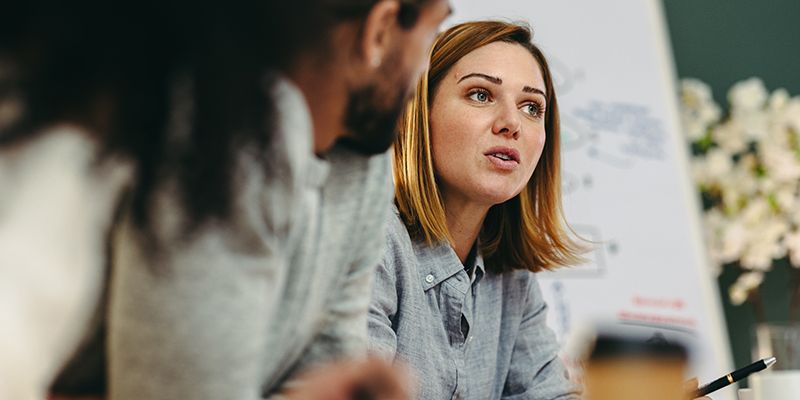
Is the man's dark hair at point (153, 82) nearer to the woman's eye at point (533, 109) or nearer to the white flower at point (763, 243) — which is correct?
the woman's eye at point (533, 109)

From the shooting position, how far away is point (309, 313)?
53 cm

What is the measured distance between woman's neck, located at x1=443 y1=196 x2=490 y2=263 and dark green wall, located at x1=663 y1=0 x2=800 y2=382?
4.55 ft

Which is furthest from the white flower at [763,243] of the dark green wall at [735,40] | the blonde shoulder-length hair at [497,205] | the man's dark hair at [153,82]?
the man's dark hair at [153,82]

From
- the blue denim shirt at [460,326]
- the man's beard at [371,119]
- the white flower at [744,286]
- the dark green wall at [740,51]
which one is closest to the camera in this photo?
the man's beard at [371,119]

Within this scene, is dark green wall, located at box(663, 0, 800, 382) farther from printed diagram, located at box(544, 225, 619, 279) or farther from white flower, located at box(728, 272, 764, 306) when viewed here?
printed diagram, located at box(544, 225, 619, 279)

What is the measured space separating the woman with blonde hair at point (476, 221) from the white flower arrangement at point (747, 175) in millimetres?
1040

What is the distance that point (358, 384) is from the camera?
47cm

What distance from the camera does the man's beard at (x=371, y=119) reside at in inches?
19.4

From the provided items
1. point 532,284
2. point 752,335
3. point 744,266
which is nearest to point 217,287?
point 532,284

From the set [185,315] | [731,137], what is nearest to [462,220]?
[185,315]

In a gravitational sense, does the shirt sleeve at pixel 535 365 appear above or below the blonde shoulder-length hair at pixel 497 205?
below

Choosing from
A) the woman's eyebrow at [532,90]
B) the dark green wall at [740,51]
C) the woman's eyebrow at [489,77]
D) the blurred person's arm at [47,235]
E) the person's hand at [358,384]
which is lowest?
the person's hand at [358,384]

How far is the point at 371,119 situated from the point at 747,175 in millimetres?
1945

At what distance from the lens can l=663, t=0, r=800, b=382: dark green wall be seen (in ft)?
8.04
